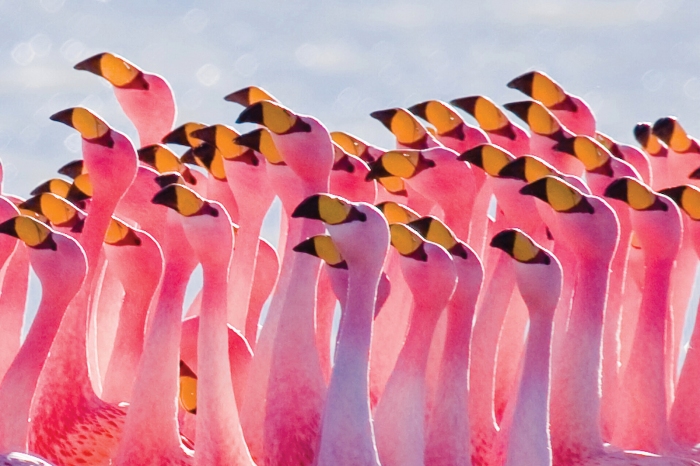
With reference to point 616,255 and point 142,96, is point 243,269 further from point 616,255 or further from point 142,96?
point 616,255

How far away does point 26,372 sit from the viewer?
645 centimetres

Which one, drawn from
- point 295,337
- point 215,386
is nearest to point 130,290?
point 295,337

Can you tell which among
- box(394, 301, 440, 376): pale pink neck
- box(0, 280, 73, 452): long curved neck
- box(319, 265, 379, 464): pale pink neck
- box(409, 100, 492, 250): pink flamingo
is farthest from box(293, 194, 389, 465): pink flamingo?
box(409, 100, 492, 250): pink flamingo

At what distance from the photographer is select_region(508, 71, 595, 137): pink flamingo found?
878 cm

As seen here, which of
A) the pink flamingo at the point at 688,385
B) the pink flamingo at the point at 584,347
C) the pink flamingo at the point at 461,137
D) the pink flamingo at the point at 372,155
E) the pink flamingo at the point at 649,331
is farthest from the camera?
the pink flamingo at the point at 372,155

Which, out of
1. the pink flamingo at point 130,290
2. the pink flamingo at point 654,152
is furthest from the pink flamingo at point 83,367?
the pink flamingo at point 654,152

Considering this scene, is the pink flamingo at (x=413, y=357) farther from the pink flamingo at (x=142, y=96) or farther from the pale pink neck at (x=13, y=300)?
the pink flamingo at (x=142, y=96)

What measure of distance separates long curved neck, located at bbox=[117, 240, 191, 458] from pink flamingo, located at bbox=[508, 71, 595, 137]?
278cm

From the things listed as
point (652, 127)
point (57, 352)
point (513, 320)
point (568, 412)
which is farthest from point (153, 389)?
point (652, 127)

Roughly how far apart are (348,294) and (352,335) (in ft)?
0.58

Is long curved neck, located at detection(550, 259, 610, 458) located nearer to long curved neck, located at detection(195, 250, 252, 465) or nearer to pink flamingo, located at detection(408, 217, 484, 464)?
pink flamingo, located at detection(408, 217, 484, 464)

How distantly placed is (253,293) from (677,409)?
2.32 meters

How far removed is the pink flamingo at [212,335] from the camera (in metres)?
6.25

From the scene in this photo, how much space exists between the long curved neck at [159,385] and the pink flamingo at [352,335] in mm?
809
